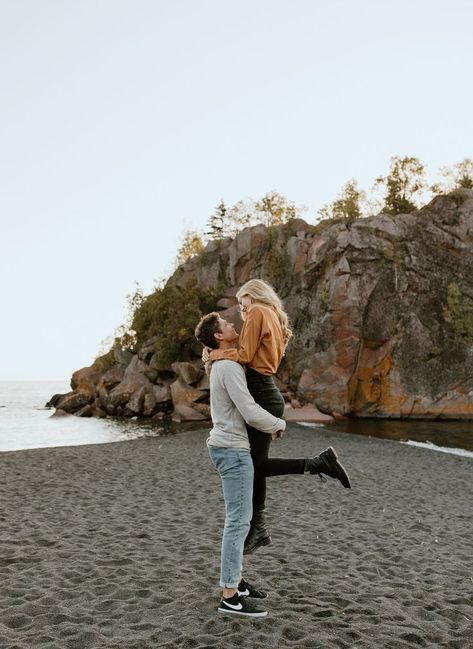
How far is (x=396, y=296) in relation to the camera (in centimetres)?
4738

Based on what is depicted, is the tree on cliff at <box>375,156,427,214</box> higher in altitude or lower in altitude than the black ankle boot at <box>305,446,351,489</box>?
higher

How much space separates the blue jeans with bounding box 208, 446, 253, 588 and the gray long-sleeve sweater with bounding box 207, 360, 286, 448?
4.4 inches

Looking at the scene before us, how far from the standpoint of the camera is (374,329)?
4625cm

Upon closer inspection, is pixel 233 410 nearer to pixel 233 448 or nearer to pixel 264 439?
pixel 233 448

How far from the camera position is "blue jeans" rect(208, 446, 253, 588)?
5.57 meters

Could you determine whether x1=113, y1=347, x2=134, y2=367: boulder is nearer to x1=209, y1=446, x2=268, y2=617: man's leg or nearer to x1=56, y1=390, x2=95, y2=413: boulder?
x1=56, y1=390, x2=95, y2=413: boulder

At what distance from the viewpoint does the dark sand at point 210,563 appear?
5.66 meters

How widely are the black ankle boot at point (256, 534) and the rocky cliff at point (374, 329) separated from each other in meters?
36.9

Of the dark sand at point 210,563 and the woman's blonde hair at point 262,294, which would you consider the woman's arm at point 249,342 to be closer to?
the woman's blonde hair at point 262,294

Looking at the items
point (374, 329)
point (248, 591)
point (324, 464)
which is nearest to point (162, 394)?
point (374, 329)

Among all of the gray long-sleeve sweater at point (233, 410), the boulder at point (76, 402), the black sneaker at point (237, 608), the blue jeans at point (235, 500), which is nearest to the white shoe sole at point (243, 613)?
the black sneaker at point (237, 608)

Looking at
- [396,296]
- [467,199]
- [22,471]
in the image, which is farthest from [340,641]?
[467,199]

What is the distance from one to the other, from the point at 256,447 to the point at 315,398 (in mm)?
40349

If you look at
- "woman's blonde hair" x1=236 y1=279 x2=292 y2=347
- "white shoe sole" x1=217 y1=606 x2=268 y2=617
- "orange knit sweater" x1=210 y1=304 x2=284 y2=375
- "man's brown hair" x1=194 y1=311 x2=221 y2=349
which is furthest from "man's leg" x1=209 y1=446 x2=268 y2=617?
"woman's blonde hair" x1=236 y1=279 x2=292 y2=347
